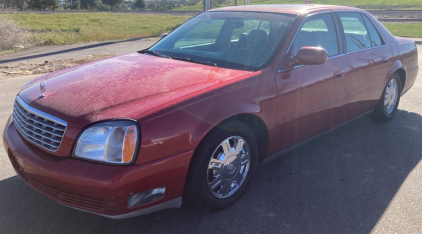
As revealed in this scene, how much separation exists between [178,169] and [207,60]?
1.35 metres

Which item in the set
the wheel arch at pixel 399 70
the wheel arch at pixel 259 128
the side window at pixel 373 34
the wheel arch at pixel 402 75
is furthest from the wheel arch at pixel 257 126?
the wheel arch at pixel 402 75

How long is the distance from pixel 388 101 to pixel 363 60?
1191 millimetres

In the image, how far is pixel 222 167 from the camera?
310 cm

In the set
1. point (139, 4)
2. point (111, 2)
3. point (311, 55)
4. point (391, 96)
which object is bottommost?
point (391, 96)

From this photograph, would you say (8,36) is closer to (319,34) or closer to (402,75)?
(319,34)

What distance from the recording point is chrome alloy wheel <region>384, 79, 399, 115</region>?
529 cm

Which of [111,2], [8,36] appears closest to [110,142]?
[8,36]

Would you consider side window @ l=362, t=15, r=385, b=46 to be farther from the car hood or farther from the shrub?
the shrub

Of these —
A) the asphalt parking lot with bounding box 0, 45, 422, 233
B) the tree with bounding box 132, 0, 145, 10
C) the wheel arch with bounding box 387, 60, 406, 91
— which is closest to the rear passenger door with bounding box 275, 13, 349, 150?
the asphalt parking lot with bounding box 0, 45, 422, 233

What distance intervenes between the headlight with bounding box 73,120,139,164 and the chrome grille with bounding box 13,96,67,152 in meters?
0.20

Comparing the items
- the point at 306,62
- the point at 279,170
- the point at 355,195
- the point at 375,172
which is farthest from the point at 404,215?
the point at 306,62

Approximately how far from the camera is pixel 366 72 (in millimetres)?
4574

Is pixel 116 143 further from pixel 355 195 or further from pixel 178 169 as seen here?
pixel 355 195

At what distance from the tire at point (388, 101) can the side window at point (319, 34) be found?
1.42 meters
